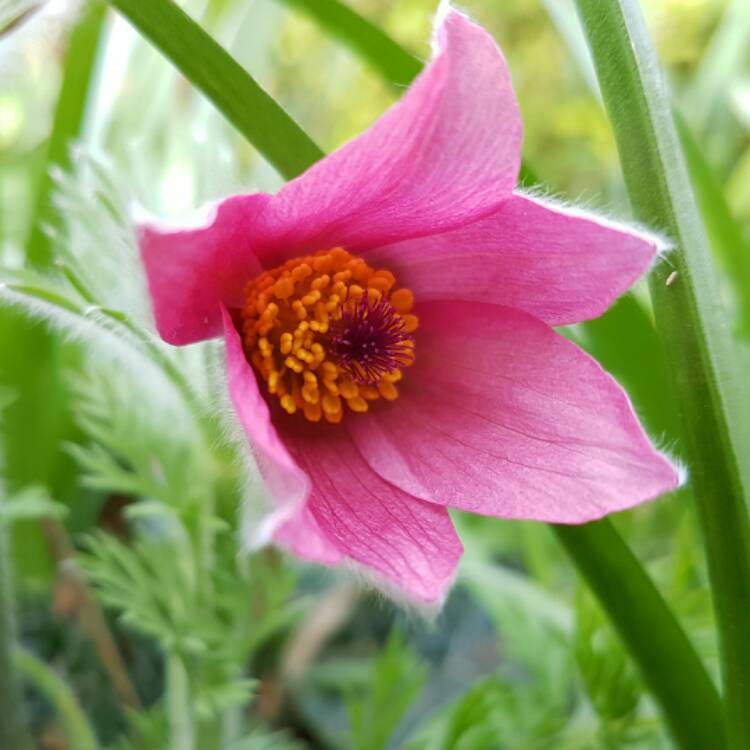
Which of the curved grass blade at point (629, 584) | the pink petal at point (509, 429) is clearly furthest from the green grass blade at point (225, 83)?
the pink petal at point (509, 429)

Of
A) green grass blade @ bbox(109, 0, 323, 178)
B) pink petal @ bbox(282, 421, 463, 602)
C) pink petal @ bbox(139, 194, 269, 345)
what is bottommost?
pink petal @ bbox(282, 421, 463, 602)

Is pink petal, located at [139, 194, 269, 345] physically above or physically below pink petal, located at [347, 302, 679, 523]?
above

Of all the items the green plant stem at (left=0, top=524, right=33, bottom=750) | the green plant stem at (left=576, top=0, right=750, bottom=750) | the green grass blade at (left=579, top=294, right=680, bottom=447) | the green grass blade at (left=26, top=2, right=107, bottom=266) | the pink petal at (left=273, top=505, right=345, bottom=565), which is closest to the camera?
the pink petal at (left=273, top=505, right=345, bottom=565)

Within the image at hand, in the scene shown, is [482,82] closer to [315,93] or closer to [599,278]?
[599,278]

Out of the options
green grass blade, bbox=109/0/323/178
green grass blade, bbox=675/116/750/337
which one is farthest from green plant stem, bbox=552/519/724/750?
green grass blade, bbox=675/116/750/337

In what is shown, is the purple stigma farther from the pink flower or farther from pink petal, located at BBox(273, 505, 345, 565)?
pink petal, located at BBox(273, 505, 345, 565)

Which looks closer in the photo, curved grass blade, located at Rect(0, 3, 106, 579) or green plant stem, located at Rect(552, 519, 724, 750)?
green plant stem, located at Rect(552, 519, 724, 750)

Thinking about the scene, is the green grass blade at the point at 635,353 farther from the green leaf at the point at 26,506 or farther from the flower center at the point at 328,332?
the green leaf at the point at 26,506
